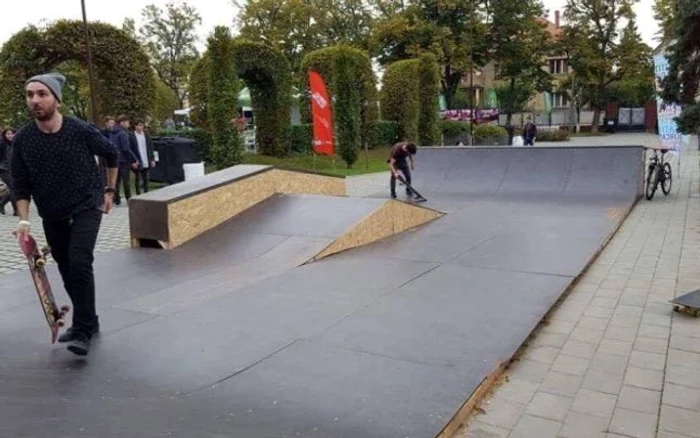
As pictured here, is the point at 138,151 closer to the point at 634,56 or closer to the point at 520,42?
the point at 520,42

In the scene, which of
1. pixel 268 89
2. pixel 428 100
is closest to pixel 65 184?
pixel 268 89

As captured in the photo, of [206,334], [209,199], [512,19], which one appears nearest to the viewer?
[206,334]

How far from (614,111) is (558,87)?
6.51 metres

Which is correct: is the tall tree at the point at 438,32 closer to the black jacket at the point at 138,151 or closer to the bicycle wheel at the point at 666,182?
the bicycle wheel at the point at 666,182

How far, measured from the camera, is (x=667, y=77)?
1278cm

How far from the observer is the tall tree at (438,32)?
4344 centimetres

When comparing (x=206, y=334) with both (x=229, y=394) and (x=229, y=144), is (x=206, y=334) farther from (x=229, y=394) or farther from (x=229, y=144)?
(x=229, y=144)

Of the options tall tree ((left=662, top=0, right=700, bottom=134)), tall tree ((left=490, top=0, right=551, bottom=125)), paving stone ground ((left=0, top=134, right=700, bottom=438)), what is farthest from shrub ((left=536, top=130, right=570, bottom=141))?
paving stone ground ((left=0, top=134, right=700, bottom=438))

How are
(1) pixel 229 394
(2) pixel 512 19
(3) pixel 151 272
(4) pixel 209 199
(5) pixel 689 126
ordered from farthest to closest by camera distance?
(2) pixel 512 19, (5) pixel 689 126, (4) pixel 209 199, (3) pixel 151 272, (1) pixel 229 394

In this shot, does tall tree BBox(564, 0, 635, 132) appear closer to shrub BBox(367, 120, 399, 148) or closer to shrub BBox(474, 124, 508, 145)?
shrub BBox(474, 124, 508, 145)

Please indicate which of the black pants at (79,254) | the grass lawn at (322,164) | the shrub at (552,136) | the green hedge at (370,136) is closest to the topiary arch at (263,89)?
the grass lawn at (322,164)

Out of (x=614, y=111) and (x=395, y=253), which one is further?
(x=614, y=111)

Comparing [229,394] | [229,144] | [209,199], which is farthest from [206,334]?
[229,144]

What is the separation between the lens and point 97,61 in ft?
55.1
